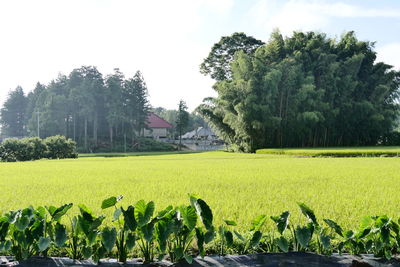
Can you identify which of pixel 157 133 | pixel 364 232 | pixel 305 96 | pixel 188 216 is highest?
pixel 305 96

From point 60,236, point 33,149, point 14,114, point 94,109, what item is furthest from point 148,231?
point 14,114

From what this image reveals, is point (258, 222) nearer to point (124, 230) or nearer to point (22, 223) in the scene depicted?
point (124, 230)

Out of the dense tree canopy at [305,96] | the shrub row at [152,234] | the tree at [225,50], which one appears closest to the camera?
the shrub row at [152,234]

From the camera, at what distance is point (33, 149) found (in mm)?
19641

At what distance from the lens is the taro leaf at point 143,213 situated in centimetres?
209

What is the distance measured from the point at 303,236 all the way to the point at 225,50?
31172 mm

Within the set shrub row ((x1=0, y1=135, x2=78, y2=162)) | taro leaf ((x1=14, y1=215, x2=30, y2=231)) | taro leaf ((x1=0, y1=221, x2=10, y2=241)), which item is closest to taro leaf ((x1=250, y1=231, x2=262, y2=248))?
taro leaf ((x1=14, y1=215, x2=30, y2=231))

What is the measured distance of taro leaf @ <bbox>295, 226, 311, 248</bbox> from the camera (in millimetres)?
2154

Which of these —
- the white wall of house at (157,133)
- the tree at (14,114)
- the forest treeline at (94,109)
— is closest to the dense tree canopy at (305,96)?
the forest treeline at (94,109)

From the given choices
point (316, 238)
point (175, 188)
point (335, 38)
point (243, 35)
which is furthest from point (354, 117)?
point (316, 238)

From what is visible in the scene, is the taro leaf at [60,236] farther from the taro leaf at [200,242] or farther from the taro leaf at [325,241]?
the taro leaf at [325,241]

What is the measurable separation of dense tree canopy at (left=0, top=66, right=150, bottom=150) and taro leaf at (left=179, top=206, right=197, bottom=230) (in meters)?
36.6

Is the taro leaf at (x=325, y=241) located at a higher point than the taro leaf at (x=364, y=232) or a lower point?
lower

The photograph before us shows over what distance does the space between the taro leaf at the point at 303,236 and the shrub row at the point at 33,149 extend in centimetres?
1980
